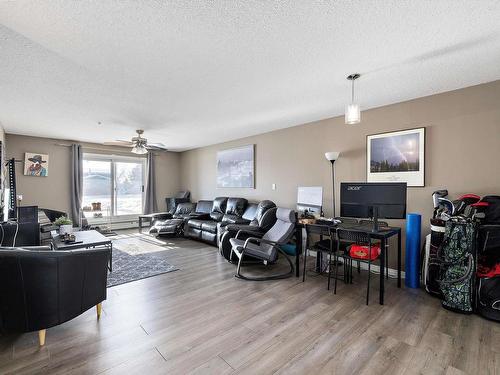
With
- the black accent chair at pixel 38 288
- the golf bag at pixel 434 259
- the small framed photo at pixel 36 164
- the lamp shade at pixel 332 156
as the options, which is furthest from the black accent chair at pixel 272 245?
the small framed photo at pixel 36 164

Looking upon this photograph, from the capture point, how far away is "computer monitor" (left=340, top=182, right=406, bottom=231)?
9.43 ft

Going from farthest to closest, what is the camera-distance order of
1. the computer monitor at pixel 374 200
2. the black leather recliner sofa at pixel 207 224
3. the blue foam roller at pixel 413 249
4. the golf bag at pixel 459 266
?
the black leather recliner sofa at pixel 207 224, the blue foam roller at pixel 413 249, the computer monitor at pixel 374 200, the golf bag at pixel 459 266

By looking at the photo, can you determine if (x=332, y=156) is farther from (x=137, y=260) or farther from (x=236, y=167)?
(x=137, y=260)

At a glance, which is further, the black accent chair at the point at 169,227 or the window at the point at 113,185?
the window at the point at 113,185

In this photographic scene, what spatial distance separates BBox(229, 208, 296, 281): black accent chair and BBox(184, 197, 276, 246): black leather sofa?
3.40 feet

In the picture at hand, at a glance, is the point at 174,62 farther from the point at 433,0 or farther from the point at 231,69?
the point at 433,0

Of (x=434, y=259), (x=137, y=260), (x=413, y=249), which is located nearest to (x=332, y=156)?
(x=413, y=249)

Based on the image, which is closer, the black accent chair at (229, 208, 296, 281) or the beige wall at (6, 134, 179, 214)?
the black accent chair at (229, 208, 296, 281)

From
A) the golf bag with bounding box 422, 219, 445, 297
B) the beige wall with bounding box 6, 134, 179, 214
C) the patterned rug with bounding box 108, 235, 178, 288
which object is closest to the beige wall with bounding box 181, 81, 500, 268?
the golf bag with bounding box 422, 219, 445, 297

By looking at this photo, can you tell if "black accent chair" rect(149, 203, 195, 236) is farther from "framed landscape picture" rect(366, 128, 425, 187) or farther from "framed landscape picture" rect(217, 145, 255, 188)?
"framed landscape picture" rect(366, 128, 425, 187)

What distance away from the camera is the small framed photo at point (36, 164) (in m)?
5.62

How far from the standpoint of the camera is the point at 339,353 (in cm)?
188

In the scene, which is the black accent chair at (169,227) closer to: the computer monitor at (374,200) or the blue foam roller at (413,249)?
the computer monitor at (374,200)

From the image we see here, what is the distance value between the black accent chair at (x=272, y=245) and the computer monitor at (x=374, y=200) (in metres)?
0.80
